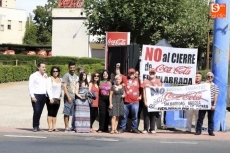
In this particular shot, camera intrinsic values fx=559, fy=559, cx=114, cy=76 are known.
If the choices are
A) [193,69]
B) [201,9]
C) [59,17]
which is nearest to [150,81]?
[193,69]

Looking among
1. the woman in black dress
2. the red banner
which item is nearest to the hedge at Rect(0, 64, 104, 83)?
the red banner

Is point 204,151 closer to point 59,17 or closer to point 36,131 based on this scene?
point 36,131

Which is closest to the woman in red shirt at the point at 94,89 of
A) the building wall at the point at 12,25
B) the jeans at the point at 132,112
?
the jeans at the point at 132,112

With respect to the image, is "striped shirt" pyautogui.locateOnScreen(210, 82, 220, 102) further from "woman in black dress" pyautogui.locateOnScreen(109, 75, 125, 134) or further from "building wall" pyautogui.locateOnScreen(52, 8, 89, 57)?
"building wall" pyautogui.locateOnScreen(52, 8, 89, 57)

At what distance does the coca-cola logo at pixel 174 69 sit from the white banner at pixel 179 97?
66 cm

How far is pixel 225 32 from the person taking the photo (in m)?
14.7

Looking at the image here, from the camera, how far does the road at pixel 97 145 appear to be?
11.1 metres

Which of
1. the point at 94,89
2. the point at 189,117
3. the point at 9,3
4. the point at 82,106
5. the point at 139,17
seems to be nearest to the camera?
the point at 82,106

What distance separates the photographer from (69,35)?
63125mm

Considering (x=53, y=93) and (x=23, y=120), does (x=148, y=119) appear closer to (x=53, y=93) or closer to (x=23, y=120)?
(x=53, y=93)

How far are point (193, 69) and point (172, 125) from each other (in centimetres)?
173

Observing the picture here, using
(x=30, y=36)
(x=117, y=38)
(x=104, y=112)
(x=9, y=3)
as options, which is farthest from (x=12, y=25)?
(x=104, y=112)

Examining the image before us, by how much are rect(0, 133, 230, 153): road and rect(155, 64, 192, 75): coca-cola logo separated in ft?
7.57

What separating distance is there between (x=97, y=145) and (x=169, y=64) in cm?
397
